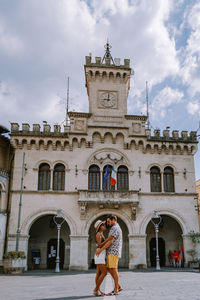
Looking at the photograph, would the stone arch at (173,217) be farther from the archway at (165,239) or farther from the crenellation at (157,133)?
the crenellation at (157,133)

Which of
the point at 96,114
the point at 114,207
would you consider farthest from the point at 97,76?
the point at 114,207

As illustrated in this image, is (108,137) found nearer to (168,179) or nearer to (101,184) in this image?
(101,184)

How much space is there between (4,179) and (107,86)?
44.7 ft

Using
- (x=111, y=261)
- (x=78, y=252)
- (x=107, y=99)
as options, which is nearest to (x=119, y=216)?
(x=78, y=252)

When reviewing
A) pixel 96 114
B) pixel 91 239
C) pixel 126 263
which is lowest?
pixel 126 263

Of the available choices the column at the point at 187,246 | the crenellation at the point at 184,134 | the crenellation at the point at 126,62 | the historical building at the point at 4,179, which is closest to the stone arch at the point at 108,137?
the crenellation at the point at 184,134

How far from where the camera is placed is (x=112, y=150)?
29812 mm

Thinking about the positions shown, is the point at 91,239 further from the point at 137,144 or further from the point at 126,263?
the point at 137,144

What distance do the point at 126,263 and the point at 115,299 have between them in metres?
21.7

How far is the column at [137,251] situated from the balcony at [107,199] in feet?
6.53

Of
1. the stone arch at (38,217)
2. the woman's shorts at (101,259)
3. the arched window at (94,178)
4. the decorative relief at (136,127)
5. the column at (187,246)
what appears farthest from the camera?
the decorative relief at (136,127)

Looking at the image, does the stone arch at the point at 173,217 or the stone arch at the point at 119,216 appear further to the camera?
the stone arch at the point at 173,217

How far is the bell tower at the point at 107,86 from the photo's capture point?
31.1m

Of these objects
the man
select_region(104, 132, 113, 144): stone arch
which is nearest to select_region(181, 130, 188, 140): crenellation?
select_region(104, 132, 113, 144): stone arch
